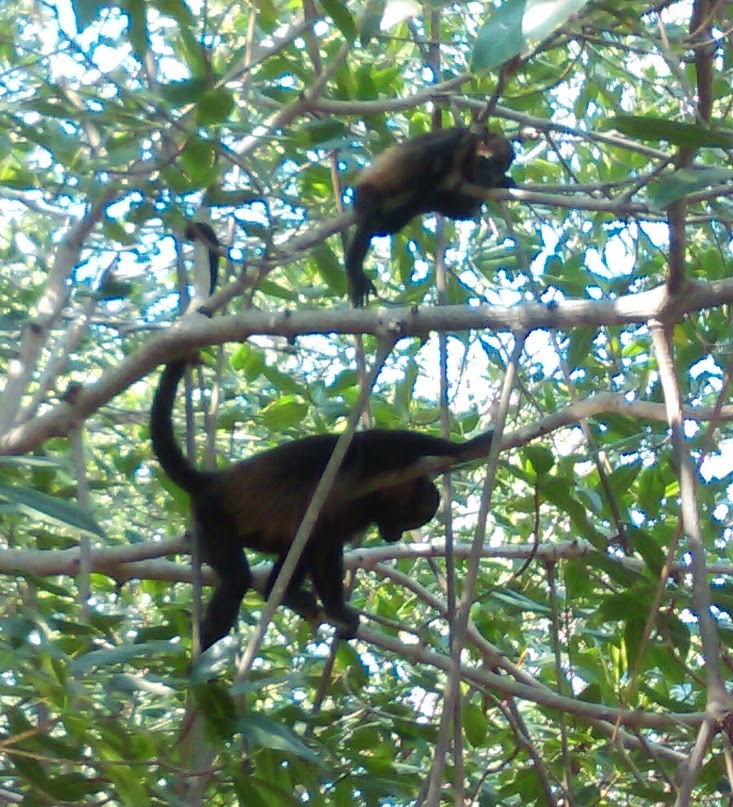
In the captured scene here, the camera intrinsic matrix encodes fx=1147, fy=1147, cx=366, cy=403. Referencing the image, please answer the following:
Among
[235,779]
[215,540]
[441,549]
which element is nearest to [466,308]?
[235,779]

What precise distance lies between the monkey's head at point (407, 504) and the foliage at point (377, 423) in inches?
8.4

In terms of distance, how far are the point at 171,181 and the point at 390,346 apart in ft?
2.03

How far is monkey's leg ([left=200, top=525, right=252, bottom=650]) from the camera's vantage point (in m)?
3.02

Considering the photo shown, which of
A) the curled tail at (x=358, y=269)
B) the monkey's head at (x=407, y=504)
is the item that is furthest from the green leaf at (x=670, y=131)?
the curled tail at (x=358, y=269)

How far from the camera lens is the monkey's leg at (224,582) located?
302cm

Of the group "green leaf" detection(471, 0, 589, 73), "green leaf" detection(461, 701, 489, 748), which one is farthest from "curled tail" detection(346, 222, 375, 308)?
"green leaf" detection(471, 0, 589, 73)

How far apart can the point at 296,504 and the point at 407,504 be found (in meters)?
0.35

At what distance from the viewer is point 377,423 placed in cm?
363

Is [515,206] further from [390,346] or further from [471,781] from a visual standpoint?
[390,346]

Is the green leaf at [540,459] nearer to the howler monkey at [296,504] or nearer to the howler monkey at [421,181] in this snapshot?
the howler monkey at [296,504]

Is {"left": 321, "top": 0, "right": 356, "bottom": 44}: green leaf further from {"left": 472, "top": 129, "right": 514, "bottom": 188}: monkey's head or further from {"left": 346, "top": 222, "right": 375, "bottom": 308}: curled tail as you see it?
{"left": 472, "top": 129, "right": 514, "bottom": 188}: monkey's head

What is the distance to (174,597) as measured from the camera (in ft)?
13.8

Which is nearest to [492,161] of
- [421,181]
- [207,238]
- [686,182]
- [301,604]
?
[421,181]

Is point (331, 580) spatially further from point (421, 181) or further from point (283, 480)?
point (421, 181)
